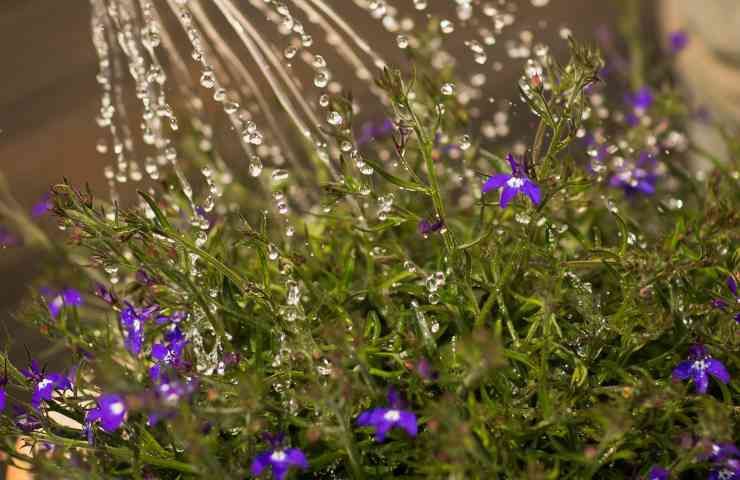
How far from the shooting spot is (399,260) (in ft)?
4.12

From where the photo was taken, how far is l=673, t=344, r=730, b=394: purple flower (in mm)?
1043

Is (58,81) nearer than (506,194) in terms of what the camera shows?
No

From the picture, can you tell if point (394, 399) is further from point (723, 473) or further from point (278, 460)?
point (723, 473)

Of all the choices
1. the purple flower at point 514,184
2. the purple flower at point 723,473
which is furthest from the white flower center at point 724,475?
the purple flower at point 514,184

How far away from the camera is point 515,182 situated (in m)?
1.06

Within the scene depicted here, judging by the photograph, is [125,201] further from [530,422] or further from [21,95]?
[530,422]

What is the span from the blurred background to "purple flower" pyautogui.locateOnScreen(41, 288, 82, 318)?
1.24m

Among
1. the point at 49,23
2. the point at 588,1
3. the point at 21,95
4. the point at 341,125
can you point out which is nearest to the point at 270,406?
the point at 341,125

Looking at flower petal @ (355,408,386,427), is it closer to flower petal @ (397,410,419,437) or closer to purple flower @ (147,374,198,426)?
flower petal @ (397,410,419,437)

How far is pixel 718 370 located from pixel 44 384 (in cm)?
79

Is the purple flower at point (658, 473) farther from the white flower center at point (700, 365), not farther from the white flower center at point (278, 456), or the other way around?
the white flower center at point (278, 456)

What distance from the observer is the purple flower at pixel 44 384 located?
3.56 feet

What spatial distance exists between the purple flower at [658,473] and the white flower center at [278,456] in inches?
15.6

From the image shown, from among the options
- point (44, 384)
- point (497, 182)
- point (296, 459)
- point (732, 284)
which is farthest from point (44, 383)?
point (732, 284)
